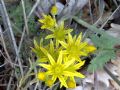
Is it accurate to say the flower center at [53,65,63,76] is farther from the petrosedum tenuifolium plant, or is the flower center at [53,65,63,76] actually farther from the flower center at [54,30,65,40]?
the flower center at [54,30,65,40]

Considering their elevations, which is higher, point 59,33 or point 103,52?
point 59,33

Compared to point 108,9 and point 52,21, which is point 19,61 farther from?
point 108,9

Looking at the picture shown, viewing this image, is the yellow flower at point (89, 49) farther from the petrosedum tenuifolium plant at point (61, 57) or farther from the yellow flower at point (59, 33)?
the yellow flower at point (59, 33)

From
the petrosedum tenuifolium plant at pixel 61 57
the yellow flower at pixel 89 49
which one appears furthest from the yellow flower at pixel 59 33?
the yellow flower at pixel 89 49

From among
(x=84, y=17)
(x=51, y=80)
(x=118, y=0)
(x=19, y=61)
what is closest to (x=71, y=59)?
(x=51, y=80)

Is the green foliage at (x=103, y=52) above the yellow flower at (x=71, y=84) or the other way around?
above

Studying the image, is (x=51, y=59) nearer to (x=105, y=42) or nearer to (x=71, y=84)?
(x=71, y=84)

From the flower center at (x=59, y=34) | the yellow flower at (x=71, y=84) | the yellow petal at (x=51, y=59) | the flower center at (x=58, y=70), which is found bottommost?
the yellow flower at (x=71, y=84)

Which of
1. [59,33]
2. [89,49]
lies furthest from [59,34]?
[89,49]
